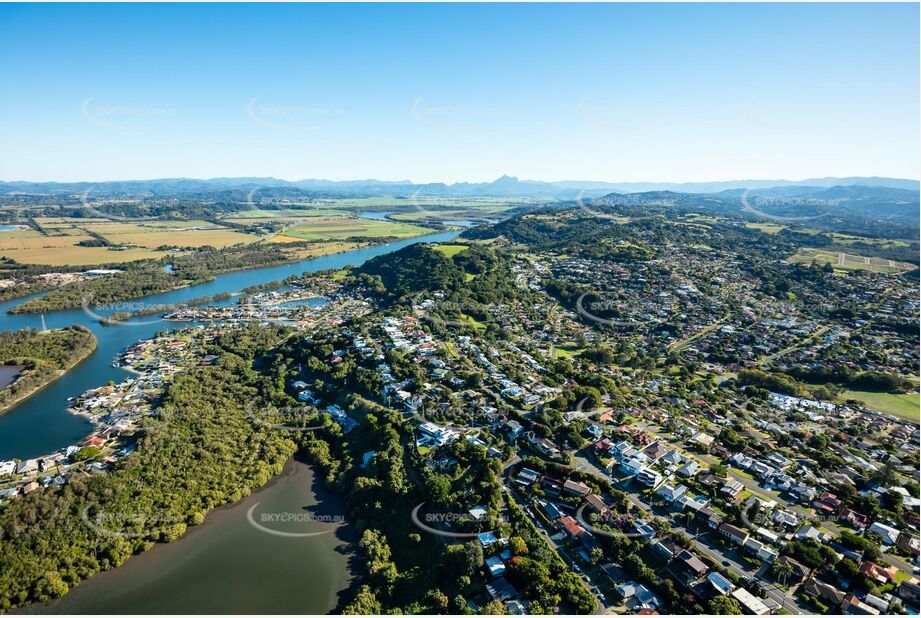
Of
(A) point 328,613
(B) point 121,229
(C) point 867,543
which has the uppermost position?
Answer: (B) point 121,229

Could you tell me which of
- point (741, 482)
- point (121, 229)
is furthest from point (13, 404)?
point (121, 229)

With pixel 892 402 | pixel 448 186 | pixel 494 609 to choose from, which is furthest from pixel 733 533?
pixel 448 186

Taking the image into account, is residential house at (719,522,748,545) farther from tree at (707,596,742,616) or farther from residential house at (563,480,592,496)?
residential house at (563,480,592,496)

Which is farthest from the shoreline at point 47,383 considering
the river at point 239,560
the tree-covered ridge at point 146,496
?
the tree-covered ridge at point 146,496

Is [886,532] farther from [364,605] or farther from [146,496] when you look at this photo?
[146,496]

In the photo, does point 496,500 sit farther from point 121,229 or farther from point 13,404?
point 121,229

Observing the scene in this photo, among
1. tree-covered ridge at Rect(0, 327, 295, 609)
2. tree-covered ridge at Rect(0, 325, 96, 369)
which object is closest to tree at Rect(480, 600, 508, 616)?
tree-covered ridge at Rect(0, 327, 295, 609)
